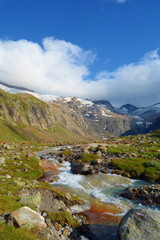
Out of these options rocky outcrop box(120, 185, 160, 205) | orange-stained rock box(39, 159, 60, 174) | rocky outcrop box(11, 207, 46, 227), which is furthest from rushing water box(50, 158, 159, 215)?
rocky outcrop box(11, 207, 46, 227)

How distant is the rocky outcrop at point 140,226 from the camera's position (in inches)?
499

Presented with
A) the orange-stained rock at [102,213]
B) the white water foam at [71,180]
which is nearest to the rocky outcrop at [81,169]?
the white water foam at [71,180]

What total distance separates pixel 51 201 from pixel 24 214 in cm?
740

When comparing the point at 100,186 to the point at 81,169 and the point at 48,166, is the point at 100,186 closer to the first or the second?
the point at 81,169

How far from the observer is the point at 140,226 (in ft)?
43.6

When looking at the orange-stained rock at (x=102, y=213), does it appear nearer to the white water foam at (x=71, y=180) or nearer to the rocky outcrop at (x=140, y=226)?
the rocky outcrop at (x=140, y=226)

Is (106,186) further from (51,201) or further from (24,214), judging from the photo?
(24,214)

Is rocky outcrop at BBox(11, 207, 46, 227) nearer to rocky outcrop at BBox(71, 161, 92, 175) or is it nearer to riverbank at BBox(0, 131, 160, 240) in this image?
riverbank at BBox(0, 131, 160, 240)

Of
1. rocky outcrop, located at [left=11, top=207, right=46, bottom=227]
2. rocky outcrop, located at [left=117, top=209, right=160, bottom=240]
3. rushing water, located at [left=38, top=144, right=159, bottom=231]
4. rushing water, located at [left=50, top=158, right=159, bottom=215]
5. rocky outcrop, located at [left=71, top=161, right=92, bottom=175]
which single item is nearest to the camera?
rocky outcrop, located at [left=117, top=209, right=160, bottom=240]

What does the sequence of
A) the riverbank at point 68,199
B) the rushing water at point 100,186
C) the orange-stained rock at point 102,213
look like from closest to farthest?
the riverbank at point 68,199
the orange-stained rock at point 102,213
the rushing water at point 100,186

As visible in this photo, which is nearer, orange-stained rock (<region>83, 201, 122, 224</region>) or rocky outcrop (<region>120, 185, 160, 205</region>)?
orange-stained rock (<region>83, 201, 122, 224</region>)

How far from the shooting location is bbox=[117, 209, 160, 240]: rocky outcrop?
12.7m

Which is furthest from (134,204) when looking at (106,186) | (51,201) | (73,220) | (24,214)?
(24,214)

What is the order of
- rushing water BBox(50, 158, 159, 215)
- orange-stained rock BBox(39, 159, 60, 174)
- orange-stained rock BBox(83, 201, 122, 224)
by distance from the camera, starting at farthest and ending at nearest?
orange-stained rock BBox(39, 159, 60, 174), rushing water BBox(50, 158, 159, 215), orange-stained rock BBox(83, 201, 122, 224)
